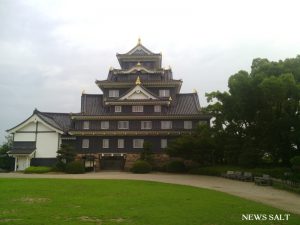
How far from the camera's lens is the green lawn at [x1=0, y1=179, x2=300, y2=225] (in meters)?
12.6

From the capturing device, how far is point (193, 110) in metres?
49.8

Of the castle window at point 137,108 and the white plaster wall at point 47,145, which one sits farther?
the castle window at point 137,108

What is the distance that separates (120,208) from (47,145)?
114 feet

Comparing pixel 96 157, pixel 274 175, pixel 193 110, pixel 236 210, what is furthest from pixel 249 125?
pixel 236 210

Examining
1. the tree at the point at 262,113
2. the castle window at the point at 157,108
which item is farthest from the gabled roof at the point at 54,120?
the tree at the point at 262,113

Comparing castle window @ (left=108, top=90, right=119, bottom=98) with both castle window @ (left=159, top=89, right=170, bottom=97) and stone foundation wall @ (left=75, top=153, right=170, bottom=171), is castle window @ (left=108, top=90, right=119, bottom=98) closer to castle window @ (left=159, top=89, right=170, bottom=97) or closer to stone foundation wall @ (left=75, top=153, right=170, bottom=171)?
castle window @ (left=159, top=89, right=170, bottom=97)

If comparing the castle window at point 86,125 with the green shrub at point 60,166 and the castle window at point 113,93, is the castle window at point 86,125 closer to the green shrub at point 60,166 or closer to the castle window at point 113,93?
the castle window at point 113,93

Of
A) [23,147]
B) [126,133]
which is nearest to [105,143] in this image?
[126,133]

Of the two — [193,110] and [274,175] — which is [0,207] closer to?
[274,175]

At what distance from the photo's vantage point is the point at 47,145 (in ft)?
156

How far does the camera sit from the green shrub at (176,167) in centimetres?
4272

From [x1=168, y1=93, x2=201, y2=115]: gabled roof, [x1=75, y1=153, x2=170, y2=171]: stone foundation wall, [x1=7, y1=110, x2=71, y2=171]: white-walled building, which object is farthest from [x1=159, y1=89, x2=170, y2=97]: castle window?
[x1=7, y1=110, x2=71, y2=171]: white-walled building

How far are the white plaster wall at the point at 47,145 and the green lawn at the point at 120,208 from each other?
26.7m

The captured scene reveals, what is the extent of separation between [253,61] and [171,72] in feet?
62.8
